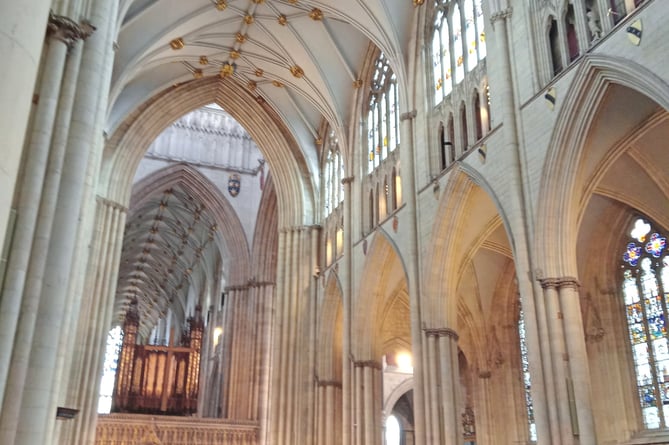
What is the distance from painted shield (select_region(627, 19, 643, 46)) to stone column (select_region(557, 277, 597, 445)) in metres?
3.56

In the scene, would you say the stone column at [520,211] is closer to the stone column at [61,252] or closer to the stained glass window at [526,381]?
the stone column at [61,252]

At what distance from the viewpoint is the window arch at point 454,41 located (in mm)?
14547

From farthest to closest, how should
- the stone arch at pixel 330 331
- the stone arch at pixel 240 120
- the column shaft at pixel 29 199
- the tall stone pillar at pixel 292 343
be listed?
the stone arch at pixel 240 120, the tall stone pillar at pixel 292 343, the stone arch at pixel 330 331, the column shaft at pixel 29 199

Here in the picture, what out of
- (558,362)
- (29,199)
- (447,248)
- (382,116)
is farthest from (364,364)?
(29,199)

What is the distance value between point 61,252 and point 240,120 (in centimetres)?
1575

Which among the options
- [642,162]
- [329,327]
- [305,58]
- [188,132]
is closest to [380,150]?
[305,58]

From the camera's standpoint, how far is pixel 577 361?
396 inches

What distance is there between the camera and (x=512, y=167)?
38.8 ft

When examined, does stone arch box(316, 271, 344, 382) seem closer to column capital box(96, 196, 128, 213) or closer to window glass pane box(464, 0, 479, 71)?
column capital box(96, 196, 128, 213)

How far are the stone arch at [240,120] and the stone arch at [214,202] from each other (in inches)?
253

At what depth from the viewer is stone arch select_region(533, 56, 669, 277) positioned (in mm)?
10609

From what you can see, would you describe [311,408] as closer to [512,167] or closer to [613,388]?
[613,388]

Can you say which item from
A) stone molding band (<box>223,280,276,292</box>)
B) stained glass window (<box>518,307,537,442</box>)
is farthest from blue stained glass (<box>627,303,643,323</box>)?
stone molding band (<box>223,280,276,292</box>)

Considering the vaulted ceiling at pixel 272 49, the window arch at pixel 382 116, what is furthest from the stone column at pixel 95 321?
the window arch at pixel 382 116
